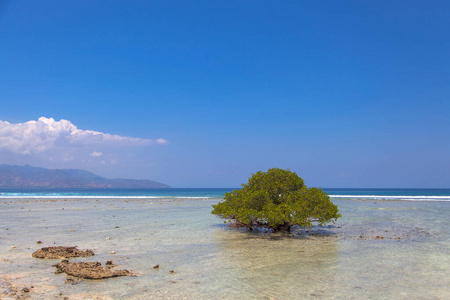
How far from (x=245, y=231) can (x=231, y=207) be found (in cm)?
172

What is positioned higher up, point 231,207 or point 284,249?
point 231,207

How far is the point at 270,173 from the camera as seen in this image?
19906mm

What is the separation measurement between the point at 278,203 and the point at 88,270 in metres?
12.0

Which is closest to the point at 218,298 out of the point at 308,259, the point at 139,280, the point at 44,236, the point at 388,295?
the point at 139,280

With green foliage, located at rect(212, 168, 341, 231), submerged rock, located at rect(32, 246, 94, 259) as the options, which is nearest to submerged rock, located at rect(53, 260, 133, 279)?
submerged rock, located at rect(32, 246, 94, 259)

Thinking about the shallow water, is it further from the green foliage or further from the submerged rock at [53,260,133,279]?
the green foliage

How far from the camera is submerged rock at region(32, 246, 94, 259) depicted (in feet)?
38.7

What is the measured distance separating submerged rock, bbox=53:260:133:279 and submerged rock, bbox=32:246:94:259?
148 centimetres

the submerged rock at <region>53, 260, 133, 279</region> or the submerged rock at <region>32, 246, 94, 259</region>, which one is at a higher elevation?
the submerged rock at <region>53, 260, 133, 279</region>

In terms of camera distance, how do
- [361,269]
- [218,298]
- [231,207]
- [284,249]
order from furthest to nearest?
[231,207], [284,249], [361,269], [218,298]

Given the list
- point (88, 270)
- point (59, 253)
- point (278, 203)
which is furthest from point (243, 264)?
point (278, 203)

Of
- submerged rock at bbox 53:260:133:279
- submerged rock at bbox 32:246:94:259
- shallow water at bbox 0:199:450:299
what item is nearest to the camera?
shallow water at bbox 0:199:450:299

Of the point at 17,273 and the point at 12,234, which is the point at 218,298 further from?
the point at 12,234

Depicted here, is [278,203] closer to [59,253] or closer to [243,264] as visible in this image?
[243,264]
